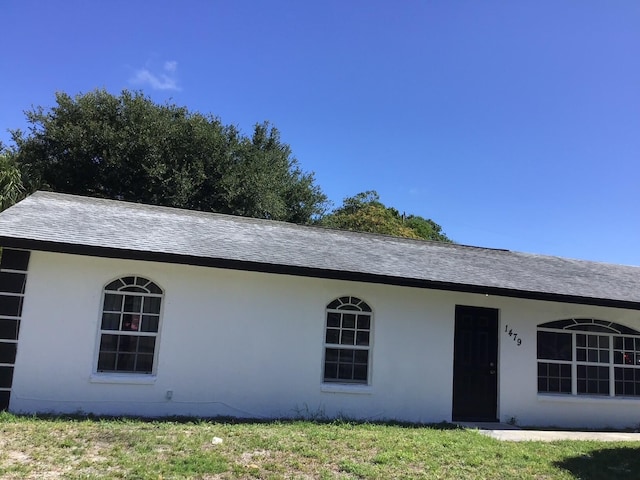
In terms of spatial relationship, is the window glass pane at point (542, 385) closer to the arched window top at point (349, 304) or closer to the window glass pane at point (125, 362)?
the arched window top at point (349, 304)

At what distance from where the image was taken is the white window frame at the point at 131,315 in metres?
9.24

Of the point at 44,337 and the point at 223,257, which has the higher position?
the point at 223,257

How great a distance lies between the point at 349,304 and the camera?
10.6 m

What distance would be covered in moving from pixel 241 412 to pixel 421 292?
4.31m

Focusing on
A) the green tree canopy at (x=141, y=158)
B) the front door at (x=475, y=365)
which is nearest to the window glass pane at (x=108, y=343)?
the front door at (x=475, y=365)

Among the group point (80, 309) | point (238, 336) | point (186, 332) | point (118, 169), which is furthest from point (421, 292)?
point (118, 169)

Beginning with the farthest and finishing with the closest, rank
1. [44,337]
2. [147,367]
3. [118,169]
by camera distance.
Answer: [118,169] < [147,367] < [44,337]

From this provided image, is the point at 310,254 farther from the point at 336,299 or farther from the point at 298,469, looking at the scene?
the point at 298,469

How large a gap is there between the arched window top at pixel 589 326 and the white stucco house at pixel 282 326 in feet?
0.10

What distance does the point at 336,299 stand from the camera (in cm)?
1055

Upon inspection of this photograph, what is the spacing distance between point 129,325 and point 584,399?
9.69 meters

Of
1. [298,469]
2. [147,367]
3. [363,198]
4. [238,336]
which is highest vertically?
[363,198]

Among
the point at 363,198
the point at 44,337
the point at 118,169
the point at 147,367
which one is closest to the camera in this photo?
the point at 44,337

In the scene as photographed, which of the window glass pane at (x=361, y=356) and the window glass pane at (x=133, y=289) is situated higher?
the window glass pane at (x=133, y=289)
